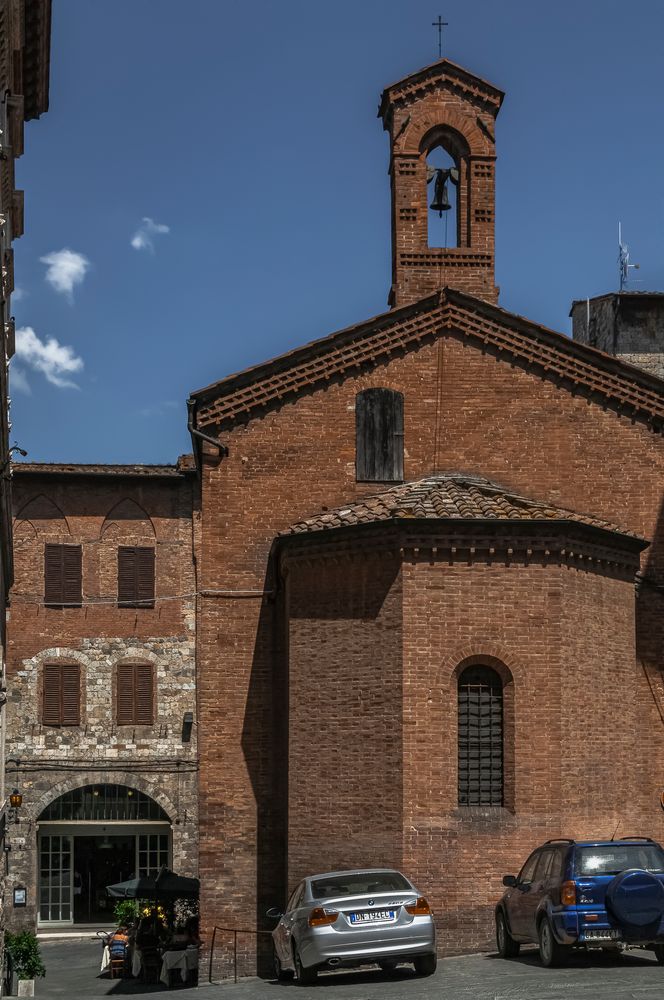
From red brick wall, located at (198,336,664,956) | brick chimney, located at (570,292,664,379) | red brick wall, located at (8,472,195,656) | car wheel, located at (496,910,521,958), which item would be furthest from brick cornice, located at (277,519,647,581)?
brick chimney, located at (570,292,664,379)

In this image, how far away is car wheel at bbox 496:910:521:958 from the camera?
60.1ft

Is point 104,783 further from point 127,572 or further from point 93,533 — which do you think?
point 93,533

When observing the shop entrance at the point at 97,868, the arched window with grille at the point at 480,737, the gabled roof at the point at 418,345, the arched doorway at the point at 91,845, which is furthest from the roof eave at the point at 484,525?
the shop entrance at the point at 97,868

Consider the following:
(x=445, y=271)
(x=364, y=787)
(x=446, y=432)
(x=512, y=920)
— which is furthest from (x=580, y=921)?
(x=445, y=271)

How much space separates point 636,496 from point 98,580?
1159 centimetres

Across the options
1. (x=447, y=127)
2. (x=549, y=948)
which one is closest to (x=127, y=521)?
(x=447, y=127)

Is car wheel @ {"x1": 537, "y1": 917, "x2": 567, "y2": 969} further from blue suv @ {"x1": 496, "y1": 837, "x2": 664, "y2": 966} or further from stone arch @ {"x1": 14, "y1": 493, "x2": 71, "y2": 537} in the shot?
stone arch @ {"x1": 14, "y1": 493, "x2": 71, "y2": 537}

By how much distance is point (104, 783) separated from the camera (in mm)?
31812

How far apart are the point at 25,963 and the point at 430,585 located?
10.4 meters

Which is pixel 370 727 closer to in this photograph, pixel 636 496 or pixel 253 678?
pixel 253 678

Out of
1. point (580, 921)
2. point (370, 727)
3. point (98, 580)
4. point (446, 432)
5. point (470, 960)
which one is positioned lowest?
point (470, 960)

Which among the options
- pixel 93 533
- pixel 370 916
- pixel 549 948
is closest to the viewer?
pixel 549 948

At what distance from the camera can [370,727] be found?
2233 cm

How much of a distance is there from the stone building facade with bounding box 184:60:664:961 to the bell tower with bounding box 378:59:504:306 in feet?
0.15
